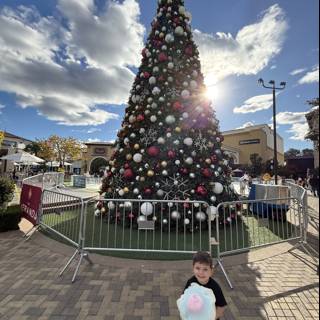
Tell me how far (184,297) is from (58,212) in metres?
5.22

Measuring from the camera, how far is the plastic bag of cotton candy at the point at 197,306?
1.94 m

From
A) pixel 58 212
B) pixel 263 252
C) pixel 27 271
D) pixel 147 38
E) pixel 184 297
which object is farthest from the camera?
pixel 147 38

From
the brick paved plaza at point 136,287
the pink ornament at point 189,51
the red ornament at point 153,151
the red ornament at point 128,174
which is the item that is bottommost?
the brick paved plaza at point 136,287

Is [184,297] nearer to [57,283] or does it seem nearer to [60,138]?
[57,283]

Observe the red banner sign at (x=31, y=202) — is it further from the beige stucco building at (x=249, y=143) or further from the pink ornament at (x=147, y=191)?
the beige stucco building at (x=249, y=143)

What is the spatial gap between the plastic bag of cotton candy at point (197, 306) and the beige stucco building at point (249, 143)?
226 ft

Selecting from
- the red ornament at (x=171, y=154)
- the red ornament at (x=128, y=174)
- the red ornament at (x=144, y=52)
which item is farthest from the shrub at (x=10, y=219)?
the red ornament at (x=144, y=52)

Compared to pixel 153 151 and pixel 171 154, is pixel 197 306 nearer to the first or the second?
pixel 171 154

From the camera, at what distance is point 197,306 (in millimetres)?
1936

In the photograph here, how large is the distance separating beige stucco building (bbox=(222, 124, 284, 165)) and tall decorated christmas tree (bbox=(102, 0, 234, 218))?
207 feet

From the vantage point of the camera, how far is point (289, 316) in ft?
10.1

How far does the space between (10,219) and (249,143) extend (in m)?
72.5

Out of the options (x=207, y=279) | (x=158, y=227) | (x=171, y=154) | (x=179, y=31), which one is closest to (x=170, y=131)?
(x=171, y=154)

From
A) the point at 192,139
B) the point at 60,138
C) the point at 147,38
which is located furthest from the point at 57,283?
the point at 60,138
